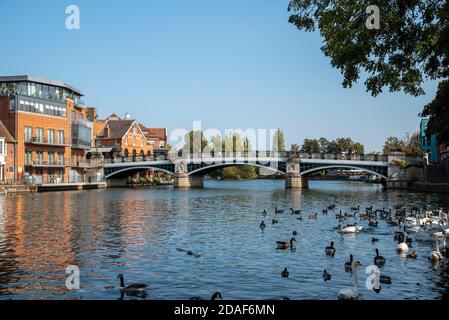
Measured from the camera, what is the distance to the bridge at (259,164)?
97812 millimetres

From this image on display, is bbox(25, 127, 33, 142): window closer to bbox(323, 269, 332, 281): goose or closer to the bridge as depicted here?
the bridge

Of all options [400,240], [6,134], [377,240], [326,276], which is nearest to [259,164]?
Answer: [6,134]

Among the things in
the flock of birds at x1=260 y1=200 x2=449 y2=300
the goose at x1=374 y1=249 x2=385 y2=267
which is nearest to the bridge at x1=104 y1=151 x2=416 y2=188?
the flock of birds at x1=260 y1=200 x2=449 y2=300

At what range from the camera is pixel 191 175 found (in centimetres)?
11225

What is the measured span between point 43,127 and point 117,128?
36932 millimetres

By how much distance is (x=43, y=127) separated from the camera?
94.6 m

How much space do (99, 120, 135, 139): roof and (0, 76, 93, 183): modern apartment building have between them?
20.5 meters

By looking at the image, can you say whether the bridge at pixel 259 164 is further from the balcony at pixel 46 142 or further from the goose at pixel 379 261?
the goose at pixel 379 261

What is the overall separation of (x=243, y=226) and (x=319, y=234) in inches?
253

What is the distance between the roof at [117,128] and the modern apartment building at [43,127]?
2052 centimetres

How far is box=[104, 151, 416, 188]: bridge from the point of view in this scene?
9781 centimetres

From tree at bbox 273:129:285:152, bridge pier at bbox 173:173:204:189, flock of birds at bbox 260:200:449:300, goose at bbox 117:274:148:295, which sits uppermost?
tree at bbox 273:129:285:152

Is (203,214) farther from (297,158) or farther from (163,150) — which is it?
(163,150)
